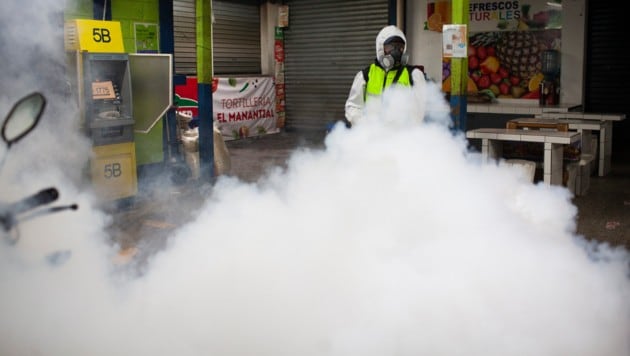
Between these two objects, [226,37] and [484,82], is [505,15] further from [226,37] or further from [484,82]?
[226,37]

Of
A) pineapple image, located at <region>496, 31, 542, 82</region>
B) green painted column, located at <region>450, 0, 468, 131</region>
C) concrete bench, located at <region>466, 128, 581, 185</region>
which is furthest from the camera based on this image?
pineapple image, located at <region>496, 31, 542, 82</region>

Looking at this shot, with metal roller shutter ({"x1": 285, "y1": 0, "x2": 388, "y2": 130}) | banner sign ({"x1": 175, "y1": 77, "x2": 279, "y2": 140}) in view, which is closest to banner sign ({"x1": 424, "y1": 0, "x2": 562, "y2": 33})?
metal roller shutter ({"x1": 285, "y1": 0, "x2": 388, "y2": 130})

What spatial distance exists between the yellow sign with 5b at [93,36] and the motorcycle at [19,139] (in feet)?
9.10

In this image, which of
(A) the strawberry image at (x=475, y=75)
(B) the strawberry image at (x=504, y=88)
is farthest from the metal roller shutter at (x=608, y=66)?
(A) the strawberry image at (x=475, y=75)

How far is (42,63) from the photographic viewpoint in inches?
113

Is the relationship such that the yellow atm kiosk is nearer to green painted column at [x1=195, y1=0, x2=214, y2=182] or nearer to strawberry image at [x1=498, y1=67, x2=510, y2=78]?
green painted column at [x1=195, y1=0, x2=214, y2=182]

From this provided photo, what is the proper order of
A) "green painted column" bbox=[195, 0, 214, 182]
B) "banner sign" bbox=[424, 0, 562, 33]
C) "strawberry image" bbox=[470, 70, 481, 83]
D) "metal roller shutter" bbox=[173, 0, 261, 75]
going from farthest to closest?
"metal roller shutter" bbox=[173, 0, 261, 75]
"strawberry image" bbox=[470, 70, 481, 83]
"banner sign" bbox=[424, 0, 562, 33]
"green painted column" bbox=[195, 0, 214, 182]

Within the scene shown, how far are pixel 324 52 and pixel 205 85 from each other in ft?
19.5

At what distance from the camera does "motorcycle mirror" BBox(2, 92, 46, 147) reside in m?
2.66

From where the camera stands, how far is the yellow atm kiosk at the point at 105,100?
5.59m

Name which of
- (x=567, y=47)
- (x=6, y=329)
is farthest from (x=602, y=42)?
(x=6, y=329)

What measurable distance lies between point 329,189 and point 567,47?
24.2ft

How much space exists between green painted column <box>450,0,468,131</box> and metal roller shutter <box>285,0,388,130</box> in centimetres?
Answer: 564

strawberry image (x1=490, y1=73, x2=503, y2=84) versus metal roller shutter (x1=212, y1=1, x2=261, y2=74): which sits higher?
metal roller shutter (x1=212, y1=1, x2=261, y2=74)
